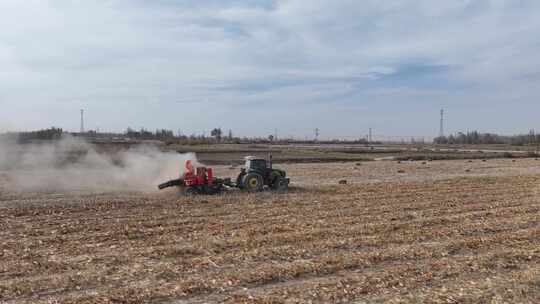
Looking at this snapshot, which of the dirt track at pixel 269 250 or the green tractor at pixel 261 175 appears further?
the green tractor at pixel 261 175

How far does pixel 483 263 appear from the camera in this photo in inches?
448

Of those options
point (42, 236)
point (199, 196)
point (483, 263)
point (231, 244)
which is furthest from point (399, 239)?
point (199, 196)

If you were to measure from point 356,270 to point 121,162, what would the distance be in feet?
82.6

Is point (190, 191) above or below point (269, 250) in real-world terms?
above

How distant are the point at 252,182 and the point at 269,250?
13.1 metres

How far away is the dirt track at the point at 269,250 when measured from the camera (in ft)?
31.0

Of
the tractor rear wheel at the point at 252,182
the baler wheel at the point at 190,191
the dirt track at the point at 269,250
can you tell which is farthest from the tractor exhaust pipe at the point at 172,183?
the tractor rear wheel at the point at 252,182

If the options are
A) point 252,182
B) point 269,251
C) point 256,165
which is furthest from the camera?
point 256,165

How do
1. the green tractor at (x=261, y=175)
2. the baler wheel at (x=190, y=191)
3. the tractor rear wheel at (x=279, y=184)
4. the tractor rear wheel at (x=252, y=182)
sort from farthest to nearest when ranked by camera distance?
1. the tractor rear wheel at (x=279, y=184)
2. the green tractor at (x=261, y=175)
3. the tractor rear wheel at (x=252, y=182)
4. the baler wheel at (x=190, y=191)

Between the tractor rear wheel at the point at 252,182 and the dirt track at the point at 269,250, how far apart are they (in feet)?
10.5

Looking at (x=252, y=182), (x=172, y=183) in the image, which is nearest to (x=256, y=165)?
(x=252, y=182)

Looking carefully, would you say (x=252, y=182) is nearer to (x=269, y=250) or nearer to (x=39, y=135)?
(x=269, y=250)

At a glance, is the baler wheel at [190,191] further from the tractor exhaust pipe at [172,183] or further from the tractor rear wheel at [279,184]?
the tractor rear wheel at [279,184]

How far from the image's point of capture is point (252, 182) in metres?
25.7
